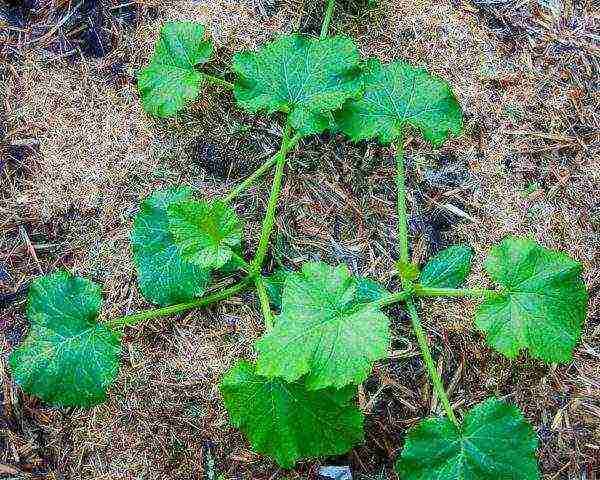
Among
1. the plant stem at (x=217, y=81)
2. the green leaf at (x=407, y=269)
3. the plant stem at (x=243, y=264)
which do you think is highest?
the plant stem at (x=217, y=81)

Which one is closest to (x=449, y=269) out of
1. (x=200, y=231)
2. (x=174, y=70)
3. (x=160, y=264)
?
(x=200, y=231)

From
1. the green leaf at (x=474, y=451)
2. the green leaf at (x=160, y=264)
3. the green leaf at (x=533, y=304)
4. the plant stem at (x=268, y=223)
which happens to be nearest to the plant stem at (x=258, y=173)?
the plant stem at (x=268, y=223)

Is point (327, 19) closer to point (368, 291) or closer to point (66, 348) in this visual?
point (368, 291)

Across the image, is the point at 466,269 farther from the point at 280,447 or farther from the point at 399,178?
the point at 280,447

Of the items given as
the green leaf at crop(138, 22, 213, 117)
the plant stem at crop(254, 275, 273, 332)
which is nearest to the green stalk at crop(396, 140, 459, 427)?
the plant stem at crop(254, 275, 273, 332)

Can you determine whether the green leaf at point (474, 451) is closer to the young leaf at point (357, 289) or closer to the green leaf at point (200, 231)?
the young leaf at point (357, 289)

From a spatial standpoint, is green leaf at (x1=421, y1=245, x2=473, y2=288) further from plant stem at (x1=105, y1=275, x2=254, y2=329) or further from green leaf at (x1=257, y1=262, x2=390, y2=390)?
plant stem at (x1=105, y1=275, x2=254, y2=329)

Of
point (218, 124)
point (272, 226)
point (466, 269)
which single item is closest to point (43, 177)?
point (218, 124)
